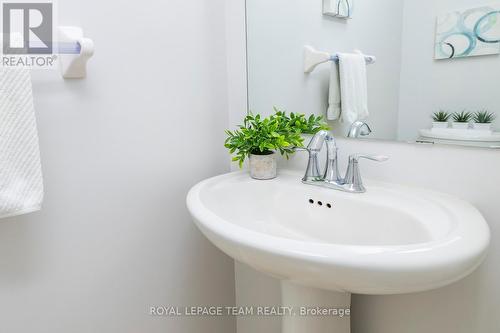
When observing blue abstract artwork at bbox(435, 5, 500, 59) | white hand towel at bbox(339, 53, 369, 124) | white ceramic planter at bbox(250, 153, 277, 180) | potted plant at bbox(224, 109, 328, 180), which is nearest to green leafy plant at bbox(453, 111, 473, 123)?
blue abstract artwork at bbox(435, 5, 500, 59)

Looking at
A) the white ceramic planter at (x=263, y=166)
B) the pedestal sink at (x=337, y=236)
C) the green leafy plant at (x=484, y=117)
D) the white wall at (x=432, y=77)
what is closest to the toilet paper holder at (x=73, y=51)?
the pedestal sink at (x=337, y=236)

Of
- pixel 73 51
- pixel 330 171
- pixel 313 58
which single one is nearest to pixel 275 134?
pixel 330 171

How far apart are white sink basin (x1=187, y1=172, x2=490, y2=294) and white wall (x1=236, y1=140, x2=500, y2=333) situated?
4 cm

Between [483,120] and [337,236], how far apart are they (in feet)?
1.41

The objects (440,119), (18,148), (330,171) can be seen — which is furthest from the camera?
(330,171)

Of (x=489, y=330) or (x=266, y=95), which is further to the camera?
(x=266, y=95)

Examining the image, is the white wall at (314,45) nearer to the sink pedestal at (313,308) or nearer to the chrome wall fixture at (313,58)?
the chrome wall fixture at (313,58)

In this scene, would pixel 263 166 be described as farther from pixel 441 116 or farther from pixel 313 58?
pixel 441 116

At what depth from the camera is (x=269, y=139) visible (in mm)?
1044

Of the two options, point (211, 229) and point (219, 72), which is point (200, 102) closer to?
point (219, 72)

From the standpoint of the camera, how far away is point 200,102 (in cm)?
119

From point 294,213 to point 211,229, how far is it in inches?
→ 14.8

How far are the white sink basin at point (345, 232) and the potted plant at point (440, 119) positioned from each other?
16cm

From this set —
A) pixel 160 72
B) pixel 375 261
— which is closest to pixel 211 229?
pixel 375 261
